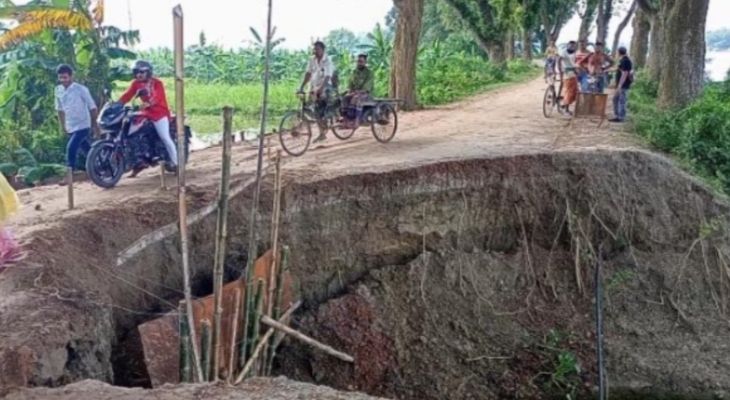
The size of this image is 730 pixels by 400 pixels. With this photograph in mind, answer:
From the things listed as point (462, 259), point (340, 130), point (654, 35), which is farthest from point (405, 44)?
point (654, 35)

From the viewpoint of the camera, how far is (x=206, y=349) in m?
5.53

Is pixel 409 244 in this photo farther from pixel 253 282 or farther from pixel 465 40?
pixel 465 40

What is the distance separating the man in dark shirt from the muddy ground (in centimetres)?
268

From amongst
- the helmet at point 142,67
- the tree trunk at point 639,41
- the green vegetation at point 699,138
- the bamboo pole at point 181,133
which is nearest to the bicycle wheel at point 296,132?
the helmet at point 142,67

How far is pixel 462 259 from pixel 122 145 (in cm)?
464

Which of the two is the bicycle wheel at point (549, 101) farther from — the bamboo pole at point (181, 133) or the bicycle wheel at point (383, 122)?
the bamboo pole at point (181, 133)

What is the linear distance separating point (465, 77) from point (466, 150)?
1188 centimetres

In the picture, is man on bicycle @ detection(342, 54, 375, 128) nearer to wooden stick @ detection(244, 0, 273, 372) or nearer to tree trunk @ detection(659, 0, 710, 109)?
wooden stick @ detection(244, 0, 273, 372)

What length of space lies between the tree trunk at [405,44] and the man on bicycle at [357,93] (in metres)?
3.98

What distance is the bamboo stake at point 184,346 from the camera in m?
5.39

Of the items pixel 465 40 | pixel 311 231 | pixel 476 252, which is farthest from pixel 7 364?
pixel 465 40

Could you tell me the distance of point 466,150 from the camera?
35.8 feet

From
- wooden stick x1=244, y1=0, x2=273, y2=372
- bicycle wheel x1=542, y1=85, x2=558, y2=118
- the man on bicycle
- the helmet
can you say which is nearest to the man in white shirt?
the man on bicycle

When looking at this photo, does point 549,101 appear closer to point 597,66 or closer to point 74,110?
point 597,66
